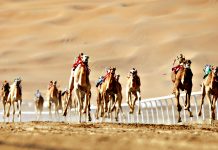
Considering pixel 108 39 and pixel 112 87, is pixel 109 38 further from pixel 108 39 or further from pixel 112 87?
pixel 112 87

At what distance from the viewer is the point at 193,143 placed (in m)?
9.40

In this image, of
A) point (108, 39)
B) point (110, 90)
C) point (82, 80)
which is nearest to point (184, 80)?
point (82, 80)

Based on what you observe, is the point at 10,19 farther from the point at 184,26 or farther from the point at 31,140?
the point at 31,140

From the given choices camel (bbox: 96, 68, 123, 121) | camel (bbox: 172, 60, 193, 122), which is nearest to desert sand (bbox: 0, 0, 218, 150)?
camel (bbox: 96, 68, 123, 121)

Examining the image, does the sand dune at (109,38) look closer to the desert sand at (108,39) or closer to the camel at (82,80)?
the desert sand at (108,39)

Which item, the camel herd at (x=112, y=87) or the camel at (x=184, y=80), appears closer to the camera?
the camel herd at (x=112, y=87)

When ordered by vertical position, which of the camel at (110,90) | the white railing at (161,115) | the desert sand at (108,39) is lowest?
the white railing at (161,115)

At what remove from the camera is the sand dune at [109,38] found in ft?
294

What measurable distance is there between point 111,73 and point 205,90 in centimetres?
417

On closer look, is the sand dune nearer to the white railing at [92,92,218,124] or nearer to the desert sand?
the desert sand

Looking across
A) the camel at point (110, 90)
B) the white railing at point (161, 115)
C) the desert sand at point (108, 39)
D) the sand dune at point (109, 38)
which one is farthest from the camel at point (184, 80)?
the sand dune at point (109, 38)

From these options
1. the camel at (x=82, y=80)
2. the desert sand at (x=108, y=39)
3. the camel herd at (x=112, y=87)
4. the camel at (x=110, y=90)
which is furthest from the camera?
the desert sand at (x=108, y=39)

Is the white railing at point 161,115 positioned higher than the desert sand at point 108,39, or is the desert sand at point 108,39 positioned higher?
the desert sand at point 108,39

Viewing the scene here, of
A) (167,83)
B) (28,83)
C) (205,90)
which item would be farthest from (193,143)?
(28,83)
